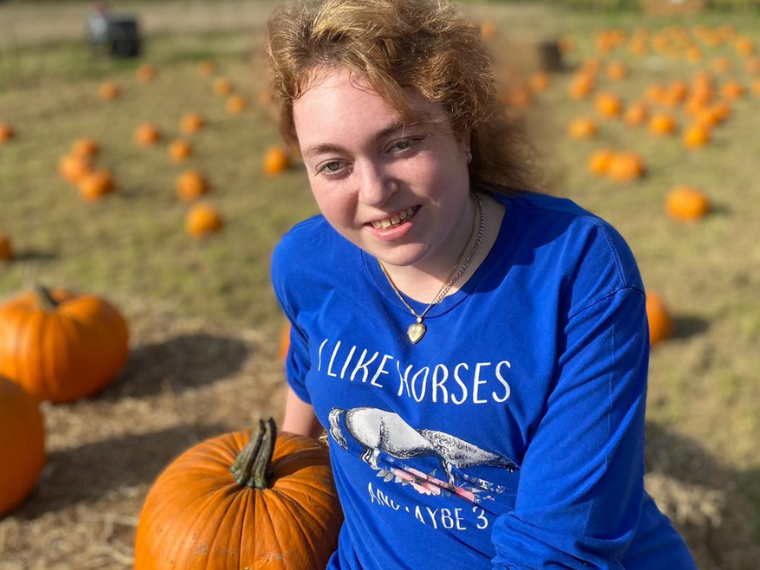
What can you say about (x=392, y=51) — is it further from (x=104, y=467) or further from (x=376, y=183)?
(x=104, y=467)

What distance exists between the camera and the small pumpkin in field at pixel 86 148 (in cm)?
904

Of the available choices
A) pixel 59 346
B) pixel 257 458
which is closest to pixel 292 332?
pixel 257 458

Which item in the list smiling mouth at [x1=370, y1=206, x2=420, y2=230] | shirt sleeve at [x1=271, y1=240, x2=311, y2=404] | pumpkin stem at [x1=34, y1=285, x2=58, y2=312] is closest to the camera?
smiling mouth at [x1=370, y1=206, x2=420, y2=230]

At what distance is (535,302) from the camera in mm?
1770

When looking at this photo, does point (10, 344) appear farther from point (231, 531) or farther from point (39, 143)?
point (39, 143)

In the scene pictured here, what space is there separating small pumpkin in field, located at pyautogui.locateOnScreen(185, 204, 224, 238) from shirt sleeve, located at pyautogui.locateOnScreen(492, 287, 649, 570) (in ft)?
18.3

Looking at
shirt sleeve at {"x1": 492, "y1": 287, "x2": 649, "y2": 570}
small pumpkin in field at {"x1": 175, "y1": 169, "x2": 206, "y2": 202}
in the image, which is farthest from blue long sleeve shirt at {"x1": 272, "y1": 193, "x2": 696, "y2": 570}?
small pumpkin in field at {"x1": 175, "y1": 169, "x2": 206, "y2": 202}

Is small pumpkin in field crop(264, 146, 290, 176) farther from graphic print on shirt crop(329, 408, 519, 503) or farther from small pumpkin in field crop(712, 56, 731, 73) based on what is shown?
small pumpkin in field crop(712, 56, 731, 73)

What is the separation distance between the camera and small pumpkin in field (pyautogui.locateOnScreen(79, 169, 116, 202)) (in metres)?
7.74

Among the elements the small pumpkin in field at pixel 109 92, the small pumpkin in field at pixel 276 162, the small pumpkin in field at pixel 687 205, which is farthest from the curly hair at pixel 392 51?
the small pumpkin in field at pixel 109 92

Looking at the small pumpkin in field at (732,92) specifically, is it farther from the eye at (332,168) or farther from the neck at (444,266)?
the eye at (332,168)

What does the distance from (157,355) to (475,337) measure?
342 centimetres

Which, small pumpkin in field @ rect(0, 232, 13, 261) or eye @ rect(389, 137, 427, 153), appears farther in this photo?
small pumpkin in field @ rect(0, 232, 13, 261)

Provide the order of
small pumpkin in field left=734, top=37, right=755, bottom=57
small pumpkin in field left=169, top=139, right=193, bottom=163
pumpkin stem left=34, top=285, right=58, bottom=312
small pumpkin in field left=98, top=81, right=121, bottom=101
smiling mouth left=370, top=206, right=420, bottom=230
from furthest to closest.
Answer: small pumpkin in field left=734, top=37, right=755, bottom=57
small pumpkin in field left=98, top=81, right=121, bottom=101
small pumpkin in field left=169, top=139, right=193, bottom=163
pumpkin stem left=34, top=285, right=58, bottom=312
smiling mouth left=370, top=206, right=420, bottom=230
